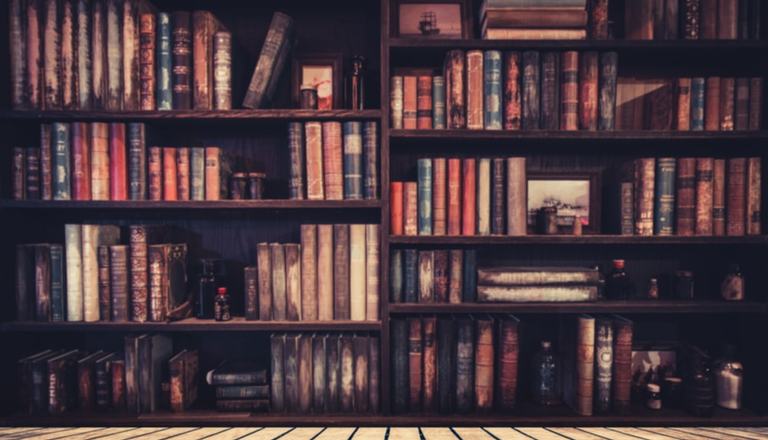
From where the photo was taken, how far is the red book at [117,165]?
4.57 feet

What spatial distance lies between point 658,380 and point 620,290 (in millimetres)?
384

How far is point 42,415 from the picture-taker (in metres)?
1.44

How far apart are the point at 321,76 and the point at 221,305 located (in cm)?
87

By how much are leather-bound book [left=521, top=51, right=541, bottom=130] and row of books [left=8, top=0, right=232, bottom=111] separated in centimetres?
98

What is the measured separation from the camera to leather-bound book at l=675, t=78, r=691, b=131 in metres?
1.41

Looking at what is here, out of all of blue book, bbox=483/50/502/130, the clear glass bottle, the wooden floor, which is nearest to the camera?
the wooden floor

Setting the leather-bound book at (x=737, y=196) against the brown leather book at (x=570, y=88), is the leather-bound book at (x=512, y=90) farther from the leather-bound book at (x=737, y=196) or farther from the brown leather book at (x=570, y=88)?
the leather-bound book at (x=737, y=196)

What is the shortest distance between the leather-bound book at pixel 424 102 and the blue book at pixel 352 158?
Answer: 0.20m

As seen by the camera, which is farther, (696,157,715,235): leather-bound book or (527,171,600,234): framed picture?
(527,171,600,234): framed picture

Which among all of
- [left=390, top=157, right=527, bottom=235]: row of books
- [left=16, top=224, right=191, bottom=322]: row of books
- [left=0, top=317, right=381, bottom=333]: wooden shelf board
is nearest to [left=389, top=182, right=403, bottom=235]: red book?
[left=390, top=157, right=527, bottom=235]: row of books

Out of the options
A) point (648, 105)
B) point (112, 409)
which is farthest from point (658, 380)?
point (112, 409)

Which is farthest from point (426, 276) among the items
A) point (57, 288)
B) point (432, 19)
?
point (57, 288)

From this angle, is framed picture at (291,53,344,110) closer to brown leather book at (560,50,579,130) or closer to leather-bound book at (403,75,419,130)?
leather-bound book at (403,75,419,130)

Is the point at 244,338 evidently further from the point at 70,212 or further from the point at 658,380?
the point at 658,380
